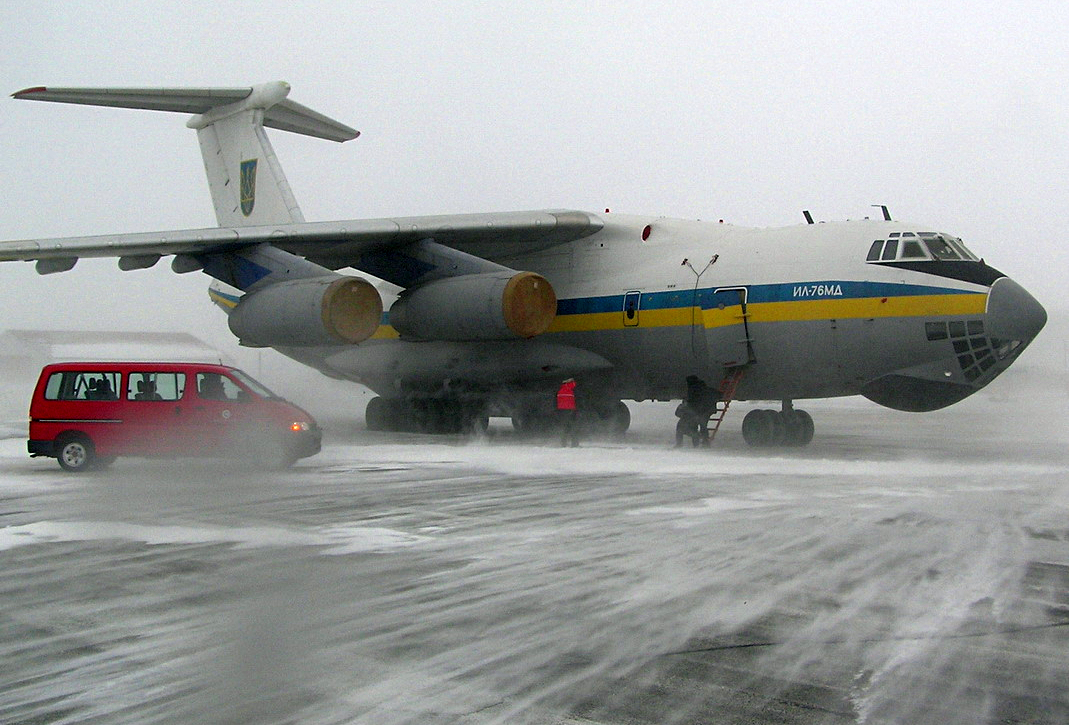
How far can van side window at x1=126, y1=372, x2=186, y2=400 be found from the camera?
444 inches

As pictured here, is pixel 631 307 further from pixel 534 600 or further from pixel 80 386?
pixel 534 600

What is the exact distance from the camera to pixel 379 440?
15.8m

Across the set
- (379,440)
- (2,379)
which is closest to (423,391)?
(379,440)

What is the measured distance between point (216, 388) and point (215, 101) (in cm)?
922

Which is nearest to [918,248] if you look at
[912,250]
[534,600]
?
[912,250]

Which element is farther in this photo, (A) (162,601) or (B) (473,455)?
(B) (473,455)

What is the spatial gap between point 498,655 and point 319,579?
161 centimetres

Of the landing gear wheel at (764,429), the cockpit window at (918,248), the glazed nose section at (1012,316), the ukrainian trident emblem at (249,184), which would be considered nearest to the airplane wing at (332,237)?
the ukrainian trident emblem at (249,184)

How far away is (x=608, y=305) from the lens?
15.2 m

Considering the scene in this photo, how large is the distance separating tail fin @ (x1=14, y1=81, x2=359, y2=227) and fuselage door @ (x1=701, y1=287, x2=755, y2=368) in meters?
8.29

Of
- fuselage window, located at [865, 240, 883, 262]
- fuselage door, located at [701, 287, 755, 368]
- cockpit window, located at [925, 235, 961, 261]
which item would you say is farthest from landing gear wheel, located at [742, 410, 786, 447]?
cockpit window, located at [925, 235, 961, 261]

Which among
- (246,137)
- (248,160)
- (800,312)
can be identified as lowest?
(800,312)

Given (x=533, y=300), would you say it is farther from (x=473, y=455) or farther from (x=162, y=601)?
(x=162, y=601)

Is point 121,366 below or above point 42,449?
above
